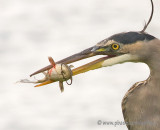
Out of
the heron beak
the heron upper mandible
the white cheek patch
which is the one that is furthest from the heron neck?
the heron beak

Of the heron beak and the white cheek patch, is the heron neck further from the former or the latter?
the heron beak

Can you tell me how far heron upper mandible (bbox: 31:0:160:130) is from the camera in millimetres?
4895

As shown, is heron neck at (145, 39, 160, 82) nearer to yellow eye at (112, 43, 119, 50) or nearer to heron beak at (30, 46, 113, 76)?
yellow eye at (112, 43, 119, 50)

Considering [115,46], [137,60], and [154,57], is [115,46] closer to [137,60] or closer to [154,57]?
[137,60]

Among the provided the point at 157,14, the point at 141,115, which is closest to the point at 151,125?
the point at 141,115

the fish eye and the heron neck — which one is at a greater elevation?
the fish eye

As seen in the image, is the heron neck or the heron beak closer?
the heron neck

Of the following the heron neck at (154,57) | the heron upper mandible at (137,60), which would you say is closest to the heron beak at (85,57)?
the heron upper mandible at (137,60)

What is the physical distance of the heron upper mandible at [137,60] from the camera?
16.1 feet

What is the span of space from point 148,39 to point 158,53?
130 mm

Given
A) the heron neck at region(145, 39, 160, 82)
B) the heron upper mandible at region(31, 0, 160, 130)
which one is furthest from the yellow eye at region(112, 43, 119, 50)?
the heron neck at region(145, 39, 160, 82)

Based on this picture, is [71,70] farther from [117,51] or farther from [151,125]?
[151,125]

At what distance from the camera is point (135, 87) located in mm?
5070

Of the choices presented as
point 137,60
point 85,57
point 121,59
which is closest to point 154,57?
point 137,60
